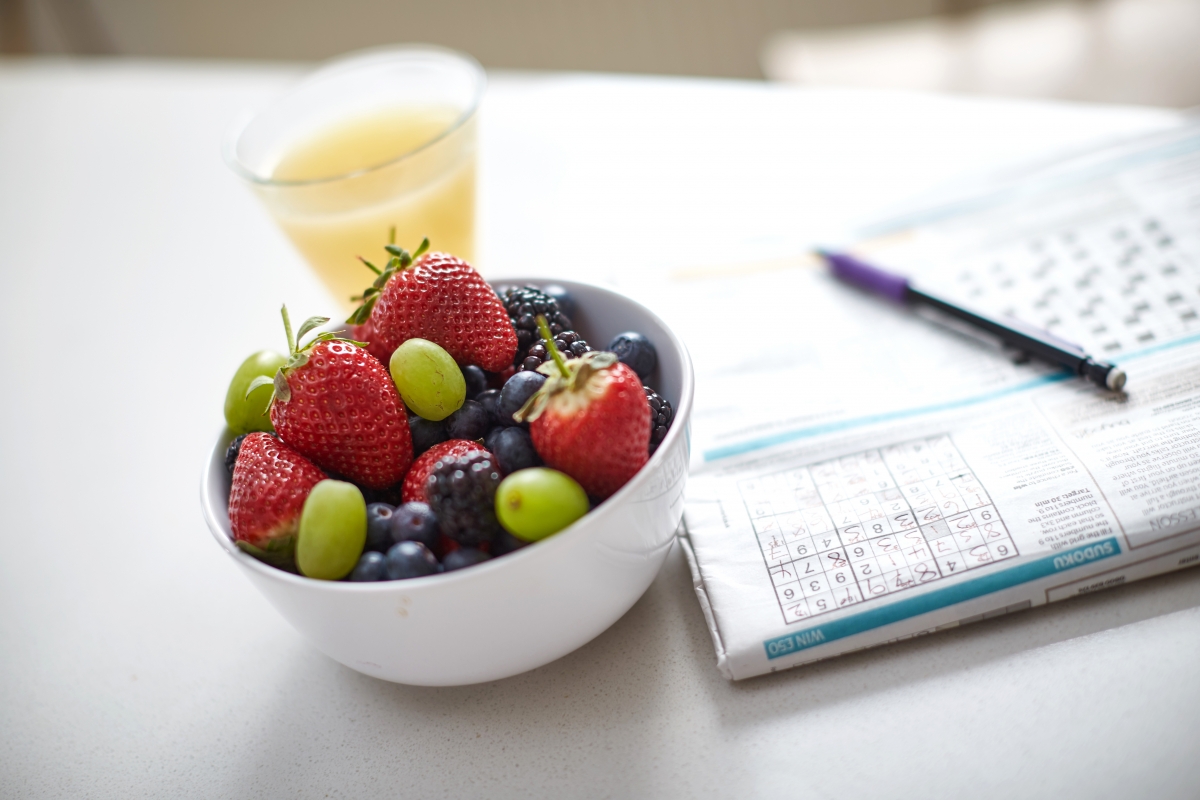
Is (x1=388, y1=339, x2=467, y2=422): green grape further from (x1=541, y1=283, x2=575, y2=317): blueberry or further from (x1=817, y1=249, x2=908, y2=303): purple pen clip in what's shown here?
(x1=817, y1=249, x2=908, y2=303): purple pen clip

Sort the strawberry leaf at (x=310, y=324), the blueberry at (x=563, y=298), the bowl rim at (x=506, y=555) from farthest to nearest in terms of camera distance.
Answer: the blueberry at (x=563, y=298) → the strawberry leaf at (x=310, y=324) → the bowl rim at (x=506, y=555)

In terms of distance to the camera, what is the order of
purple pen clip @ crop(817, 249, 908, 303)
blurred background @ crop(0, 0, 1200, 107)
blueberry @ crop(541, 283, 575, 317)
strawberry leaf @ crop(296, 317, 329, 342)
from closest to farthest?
strawberry leaf @ crop(296, 317, 329, 342)
blueberry @ crop(541, 283, 575, 317)
purple pen clip @ crop(817, 249, 908, 303)
blurred background @ crop(0, 0, 1200, 107)

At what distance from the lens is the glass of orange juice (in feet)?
2.74

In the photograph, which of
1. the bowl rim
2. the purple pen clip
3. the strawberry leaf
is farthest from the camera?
the purple pen clip

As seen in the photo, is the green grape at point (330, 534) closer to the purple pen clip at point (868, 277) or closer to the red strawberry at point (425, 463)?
the red strawberry at point (425, 463)

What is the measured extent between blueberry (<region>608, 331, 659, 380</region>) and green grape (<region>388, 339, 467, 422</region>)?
0.40ft

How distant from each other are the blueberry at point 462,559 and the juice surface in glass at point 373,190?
0.47 meters

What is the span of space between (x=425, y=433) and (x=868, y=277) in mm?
515

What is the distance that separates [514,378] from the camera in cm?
55

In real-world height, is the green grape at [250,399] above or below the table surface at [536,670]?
above

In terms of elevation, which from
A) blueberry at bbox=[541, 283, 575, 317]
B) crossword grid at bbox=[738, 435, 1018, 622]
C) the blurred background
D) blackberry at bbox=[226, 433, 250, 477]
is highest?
blueberry at bbox=[541, 283, 575, 317]

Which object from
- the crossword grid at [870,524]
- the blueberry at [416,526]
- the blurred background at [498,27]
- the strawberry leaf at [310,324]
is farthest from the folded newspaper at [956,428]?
the blurred background at [498,27]

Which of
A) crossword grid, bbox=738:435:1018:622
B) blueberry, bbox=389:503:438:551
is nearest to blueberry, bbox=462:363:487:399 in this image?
blueberry, bbox=389:503:438:551

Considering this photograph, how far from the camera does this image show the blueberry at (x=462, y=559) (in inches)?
19.1
